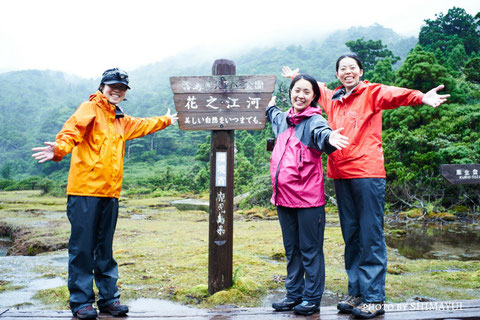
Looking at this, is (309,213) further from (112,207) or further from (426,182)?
(426,182)

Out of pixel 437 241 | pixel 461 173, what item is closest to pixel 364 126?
pixel 461 173

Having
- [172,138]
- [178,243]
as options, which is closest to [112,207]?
[178,243]

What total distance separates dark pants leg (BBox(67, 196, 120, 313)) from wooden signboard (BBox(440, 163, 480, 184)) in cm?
410

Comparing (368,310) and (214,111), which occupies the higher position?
(214,111)

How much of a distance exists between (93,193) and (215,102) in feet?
5.42

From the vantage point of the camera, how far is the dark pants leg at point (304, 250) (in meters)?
2.99

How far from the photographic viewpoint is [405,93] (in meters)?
2.88

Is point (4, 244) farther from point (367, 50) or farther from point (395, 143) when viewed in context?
point (367, 50)

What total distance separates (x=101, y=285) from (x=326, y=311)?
202 centimetres

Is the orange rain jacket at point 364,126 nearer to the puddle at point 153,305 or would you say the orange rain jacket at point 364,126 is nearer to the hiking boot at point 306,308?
the hiking boot at point 306,308

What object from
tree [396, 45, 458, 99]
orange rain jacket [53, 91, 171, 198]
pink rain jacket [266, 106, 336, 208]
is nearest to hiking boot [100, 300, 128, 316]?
orange rain jacket [53, 91, 171, 198]

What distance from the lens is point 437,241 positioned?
8961mm

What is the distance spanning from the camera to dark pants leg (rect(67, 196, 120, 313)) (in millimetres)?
3008

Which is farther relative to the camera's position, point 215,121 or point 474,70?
point 474,70
